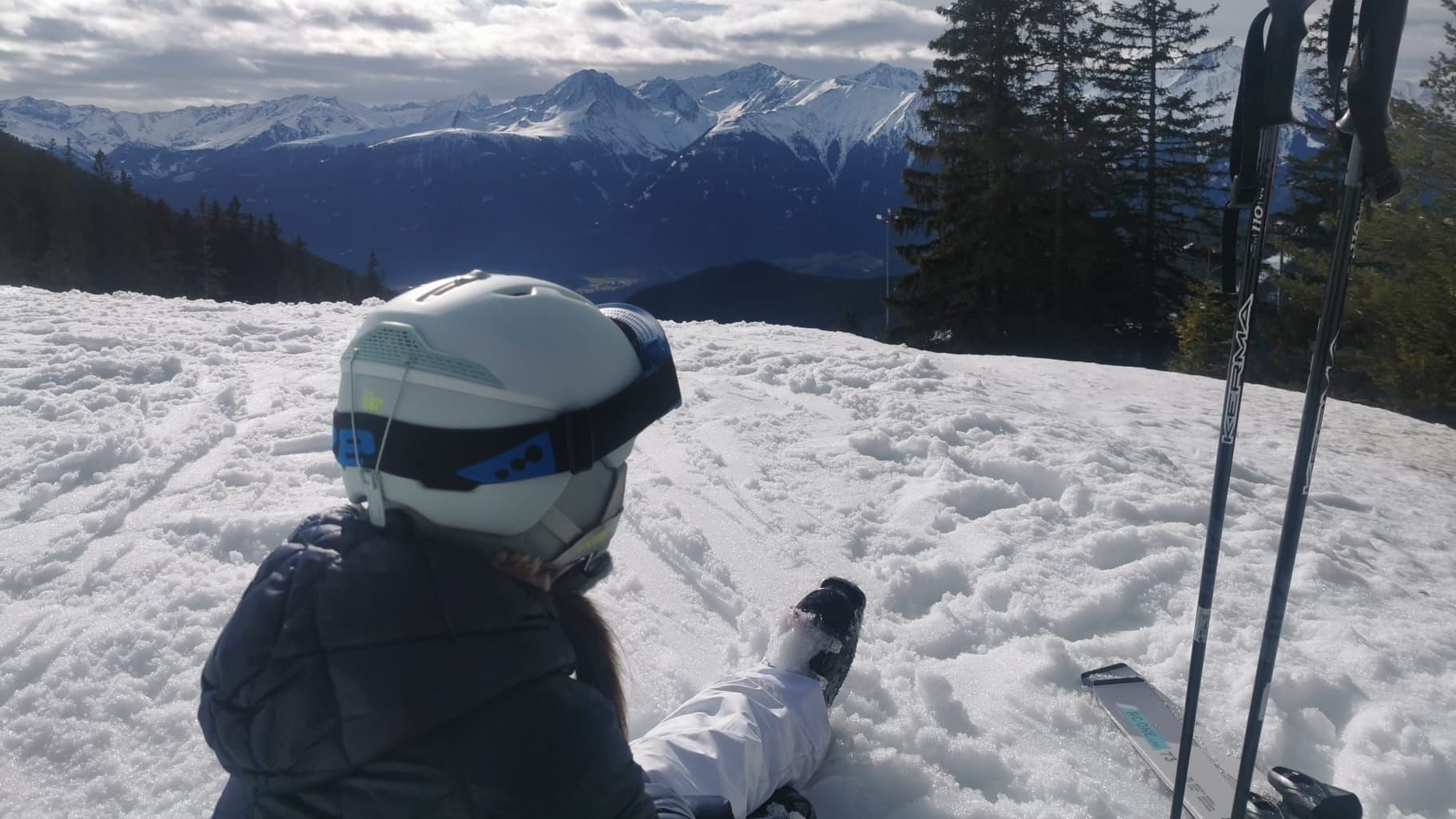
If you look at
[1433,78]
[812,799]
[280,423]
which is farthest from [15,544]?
[1433,78]

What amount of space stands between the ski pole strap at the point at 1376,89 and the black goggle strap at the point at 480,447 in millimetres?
1867

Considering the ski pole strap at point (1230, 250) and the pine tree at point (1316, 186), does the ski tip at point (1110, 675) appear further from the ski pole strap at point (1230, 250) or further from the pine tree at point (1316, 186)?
the pine tree at point (1316, 186)

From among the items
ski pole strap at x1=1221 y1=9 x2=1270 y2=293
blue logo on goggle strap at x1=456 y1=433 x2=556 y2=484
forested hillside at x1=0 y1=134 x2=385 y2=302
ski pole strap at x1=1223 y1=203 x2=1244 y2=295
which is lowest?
forested hillside at x1=0 y1=134 x2=385 y2=302

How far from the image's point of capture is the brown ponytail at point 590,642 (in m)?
1.92

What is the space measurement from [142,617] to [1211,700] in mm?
4448

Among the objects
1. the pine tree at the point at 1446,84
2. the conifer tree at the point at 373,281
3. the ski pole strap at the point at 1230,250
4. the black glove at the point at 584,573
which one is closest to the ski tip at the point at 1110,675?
the ski pole strap at the point at 1230,250

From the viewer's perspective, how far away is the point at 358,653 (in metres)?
1.53

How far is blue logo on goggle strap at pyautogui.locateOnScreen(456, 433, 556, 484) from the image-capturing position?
171 centimetres

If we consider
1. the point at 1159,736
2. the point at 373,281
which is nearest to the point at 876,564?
the point at 1159,736

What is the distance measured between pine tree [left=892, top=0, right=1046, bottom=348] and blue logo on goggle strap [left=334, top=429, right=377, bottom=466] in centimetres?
2460

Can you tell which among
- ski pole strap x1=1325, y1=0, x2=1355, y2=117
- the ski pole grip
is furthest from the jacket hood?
ski pole strap x1=1325, y1=0, x2=1355, y2=117

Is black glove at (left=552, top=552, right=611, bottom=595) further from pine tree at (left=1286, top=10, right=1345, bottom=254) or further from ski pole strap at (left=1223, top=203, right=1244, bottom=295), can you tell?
pine tree at (left=1286, top=10, right=1345, bottom=254)

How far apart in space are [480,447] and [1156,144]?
31017 millimetres

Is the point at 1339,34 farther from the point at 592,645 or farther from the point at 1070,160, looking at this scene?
the point at 1070,160
